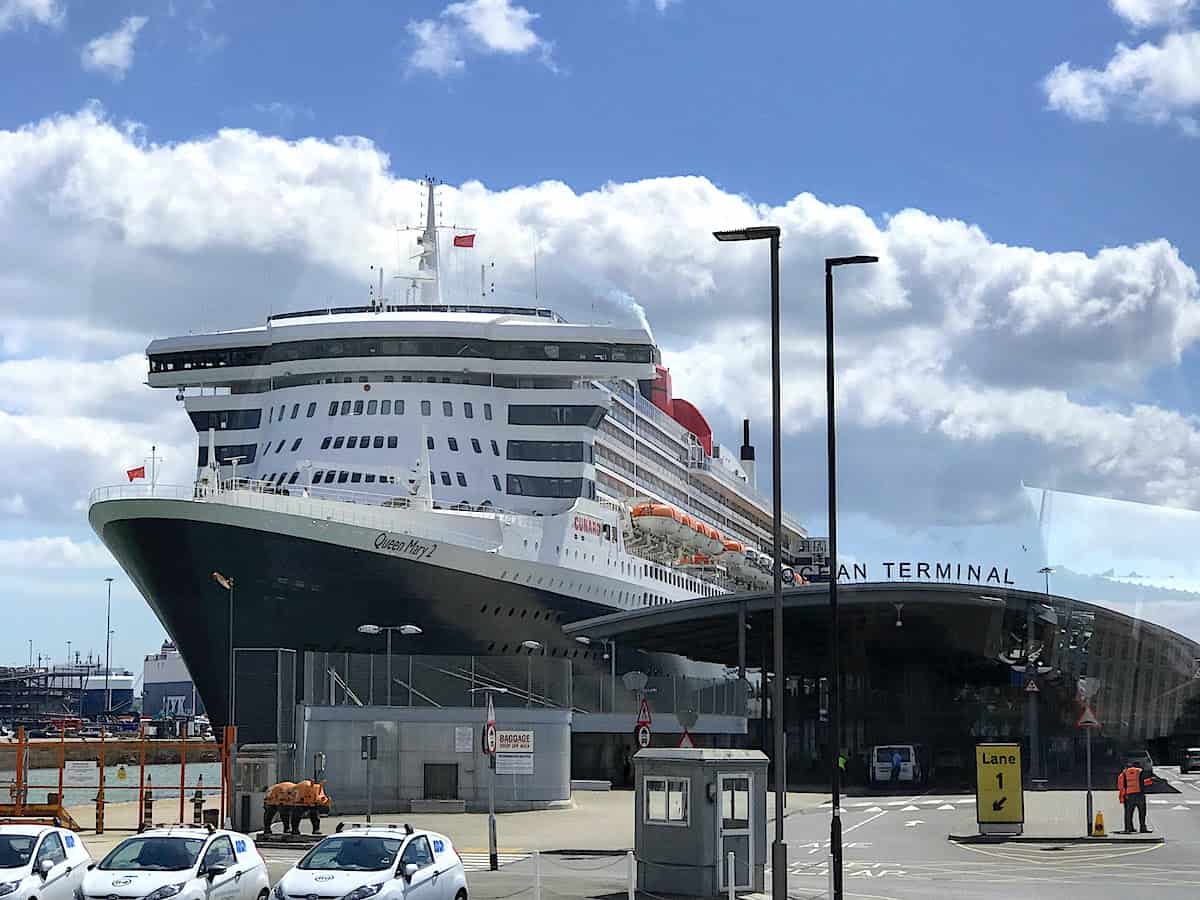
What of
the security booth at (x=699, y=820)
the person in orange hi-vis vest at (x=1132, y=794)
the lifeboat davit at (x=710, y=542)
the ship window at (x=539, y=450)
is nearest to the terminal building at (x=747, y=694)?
the security booth at (x=699, y=820)

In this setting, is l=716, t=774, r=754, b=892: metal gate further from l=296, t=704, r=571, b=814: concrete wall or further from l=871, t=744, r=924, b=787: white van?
l=871, t=744, r=924, b=787: white van

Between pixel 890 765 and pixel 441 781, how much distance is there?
26.2 meters

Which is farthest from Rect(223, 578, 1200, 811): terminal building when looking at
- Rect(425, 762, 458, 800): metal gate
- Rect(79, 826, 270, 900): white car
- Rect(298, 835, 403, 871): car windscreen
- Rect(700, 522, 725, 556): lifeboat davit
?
Rect(79, 826, 270, 900): white car

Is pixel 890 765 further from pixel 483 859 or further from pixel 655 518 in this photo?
pixel 483 859

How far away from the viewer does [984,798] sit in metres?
29.9

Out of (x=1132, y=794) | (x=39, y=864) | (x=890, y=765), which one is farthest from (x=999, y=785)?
(x=890, y=765)

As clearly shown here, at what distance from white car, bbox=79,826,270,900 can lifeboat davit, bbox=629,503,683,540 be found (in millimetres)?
43546

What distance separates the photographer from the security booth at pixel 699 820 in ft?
61.6

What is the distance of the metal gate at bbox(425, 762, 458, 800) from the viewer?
3512 centimetres

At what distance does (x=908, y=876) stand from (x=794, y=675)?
180 ft

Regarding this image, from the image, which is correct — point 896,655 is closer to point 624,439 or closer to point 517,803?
point 624,439

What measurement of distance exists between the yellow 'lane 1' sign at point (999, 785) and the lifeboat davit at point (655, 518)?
30619 millimetres

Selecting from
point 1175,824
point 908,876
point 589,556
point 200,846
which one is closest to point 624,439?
point 589,556

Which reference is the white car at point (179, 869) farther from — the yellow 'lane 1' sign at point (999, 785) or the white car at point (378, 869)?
the yellow 'lane 1' sign at point (999, 785)
